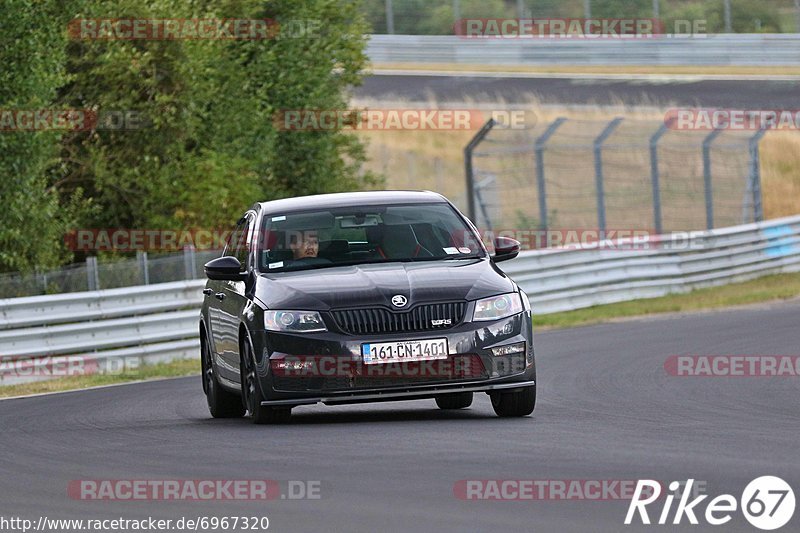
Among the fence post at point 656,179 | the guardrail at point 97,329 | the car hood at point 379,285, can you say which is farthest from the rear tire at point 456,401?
the fence post at point 656,179

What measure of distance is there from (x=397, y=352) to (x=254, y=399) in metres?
1.14

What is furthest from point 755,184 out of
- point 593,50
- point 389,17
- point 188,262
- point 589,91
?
point 389,17

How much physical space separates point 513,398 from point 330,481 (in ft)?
10.5

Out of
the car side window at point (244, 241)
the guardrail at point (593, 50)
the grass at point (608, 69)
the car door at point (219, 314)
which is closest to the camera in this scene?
the car side window at point (244, 241)

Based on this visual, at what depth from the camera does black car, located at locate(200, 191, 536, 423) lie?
1048cm

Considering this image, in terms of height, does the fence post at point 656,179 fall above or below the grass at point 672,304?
above

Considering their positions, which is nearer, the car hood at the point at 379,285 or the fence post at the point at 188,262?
the car hood at the point at 379,285

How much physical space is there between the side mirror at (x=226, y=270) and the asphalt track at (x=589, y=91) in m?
32.6

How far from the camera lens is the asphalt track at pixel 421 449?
23.3 ft

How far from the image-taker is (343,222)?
11719 mm

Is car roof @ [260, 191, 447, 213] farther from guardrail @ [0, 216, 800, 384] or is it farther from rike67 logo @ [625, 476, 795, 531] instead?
guardrail @ [0, 216, 800, 384]

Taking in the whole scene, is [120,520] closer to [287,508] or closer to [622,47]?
[287,508]

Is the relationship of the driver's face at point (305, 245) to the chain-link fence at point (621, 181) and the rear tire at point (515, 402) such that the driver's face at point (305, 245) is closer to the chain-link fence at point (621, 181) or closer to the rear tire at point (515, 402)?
the rear tire at point (515, 402)

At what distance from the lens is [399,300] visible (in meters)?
10.5
